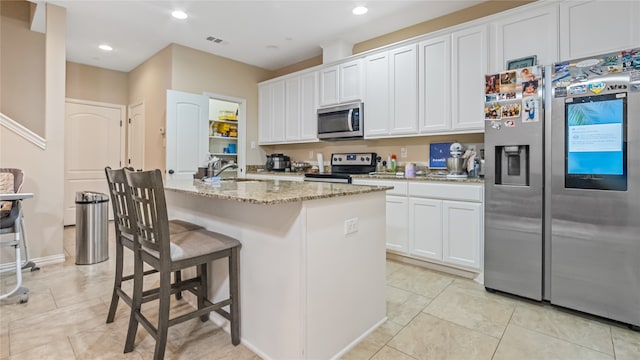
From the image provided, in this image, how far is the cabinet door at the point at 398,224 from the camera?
3.31 metres

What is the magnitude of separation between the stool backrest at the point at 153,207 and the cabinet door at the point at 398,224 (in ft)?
8.00

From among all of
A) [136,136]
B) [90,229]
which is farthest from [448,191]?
[136,136]

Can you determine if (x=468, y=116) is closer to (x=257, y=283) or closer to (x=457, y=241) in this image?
(x=457, y=241)

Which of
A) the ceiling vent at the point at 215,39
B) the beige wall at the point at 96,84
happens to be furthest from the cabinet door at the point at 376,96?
the beige wall at the point at 96,84

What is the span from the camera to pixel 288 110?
4941mm

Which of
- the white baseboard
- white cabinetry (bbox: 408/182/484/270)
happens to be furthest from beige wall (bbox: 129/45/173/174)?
white cabinetry (bbox: 408/182/484/270)

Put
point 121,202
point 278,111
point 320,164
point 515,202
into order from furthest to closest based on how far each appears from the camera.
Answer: point 278,111
point 320,164
point 515,202
point 121,202

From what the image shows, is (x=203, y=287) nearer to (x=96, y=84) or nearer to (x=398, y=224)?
(x=398, y=224)

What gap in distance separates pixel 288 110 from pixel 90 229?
302cm

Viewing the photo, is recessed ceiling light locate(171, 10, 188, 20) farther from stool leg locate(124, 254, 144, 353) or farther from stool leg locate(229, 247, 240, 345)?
stool leg locate(229, 247, 240, 345)

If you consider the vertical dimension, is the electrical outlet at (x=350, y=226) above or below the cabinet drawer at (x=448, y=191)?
below

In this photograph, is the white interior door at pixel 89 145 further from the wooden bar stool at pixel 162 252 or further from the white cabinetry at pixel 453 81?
the white cabinetry at pixel 453 81

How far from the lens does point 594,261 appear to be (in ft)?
6.93

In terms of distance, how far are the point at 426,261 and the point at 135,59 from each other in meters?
5.30
